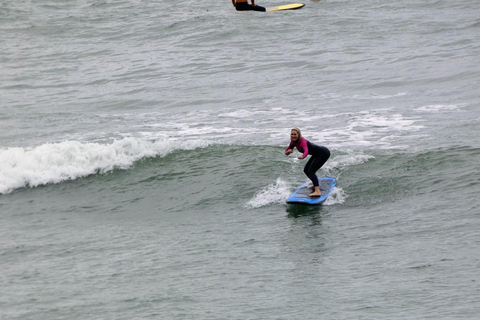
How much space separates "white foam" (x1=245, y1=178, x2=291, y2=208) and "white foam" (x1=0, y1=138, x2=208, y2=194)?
3.54 m

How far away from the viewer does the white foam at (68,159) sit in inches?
628

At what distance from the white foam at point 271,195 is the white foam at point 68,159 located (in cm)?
354

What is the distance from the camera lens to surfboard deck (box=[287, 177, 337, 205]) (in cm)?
1277

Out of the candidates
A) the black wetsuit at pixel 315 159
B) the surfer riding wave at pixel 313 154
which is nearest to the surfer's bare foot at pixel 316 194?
the surfer riding wave at pixel 313 154

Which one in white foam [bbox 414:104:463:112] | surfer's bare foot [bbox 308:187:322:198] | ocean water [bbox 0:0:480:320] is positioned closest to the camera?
ocean water [bbox 0:0:480:320]

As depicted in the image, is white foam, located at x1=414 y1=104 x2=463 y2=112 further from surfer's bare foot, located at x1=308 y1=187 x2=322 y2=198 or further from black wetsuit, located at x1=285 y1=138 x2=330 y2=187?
surfer's bare foot, located at x1=308 y1=187 x2=322 y2=198

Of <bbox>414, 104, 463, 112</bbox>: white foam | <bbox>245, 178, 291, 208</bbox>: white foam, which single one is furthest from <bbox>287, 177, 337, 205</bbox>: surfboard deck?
<bbox>414, 104, 463, 112</bbox>: white foam

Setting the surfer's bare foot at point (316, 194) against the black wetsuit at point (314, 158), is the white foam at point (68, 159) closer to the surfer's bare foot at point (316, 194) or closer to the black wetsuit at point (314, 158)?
the black wetsuit at point (314, 158)

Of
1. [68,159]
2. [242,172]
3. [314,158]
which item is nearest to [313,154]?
[314,158]

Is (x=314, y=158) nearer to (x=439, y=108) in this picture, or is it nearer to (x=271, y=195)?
(x=271, y=195)

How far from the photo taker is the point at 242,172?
15.5 m

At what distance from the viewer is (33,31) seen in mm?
35625

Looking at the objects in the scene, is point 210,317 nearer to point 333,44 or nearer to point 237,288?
point 237,288

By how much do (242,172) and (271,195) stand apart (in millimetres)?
1858
